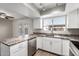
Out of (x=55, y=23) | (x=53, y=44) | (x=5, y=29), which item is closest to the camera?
(x=5, y=29)

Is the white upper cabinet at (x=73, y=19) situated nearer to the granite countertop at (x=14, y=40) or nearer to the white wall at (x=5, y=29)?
the granite countertop at (x=14, y=40)

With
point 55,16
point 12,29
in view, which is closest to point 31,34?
point 12,29

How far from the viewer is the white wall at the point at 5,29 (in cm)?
67

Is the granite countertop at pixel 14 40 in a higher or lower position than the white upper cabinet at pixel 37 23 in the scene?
lower

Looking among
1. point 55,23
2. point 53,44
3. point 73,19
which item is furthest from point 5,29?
point 73,19

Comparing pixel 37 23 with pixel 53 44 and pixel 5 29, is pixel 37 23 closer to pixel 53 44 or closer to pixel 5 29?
pixel 5 29

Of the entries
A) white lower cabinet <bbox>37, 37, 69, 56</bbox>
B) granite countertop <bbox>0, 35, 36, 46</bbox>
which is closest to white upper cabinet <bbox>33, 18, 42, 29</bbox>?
granite countertop <bbox>0, 35, 36, 46</bbox>

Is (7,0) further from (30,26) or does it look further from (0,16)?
(30,26)

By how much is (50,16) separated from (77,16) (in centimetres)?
44

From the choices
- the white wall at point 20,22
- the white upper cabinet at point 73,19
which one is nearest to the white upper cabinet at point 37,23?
the white wall at point 20,22

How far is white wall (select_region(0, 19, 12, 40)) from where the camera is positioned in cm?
67

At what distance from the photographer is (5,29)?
27.5 inches

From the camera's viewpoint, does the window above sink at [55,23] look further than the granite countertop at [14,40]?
Yes

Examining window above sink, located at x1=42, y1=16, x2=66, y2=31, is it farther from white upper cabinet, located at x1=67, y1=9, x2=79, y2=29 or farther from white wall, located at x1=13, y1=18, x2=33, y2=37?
white wall, located at x1=13, y1=18, x2=33, y2=37
